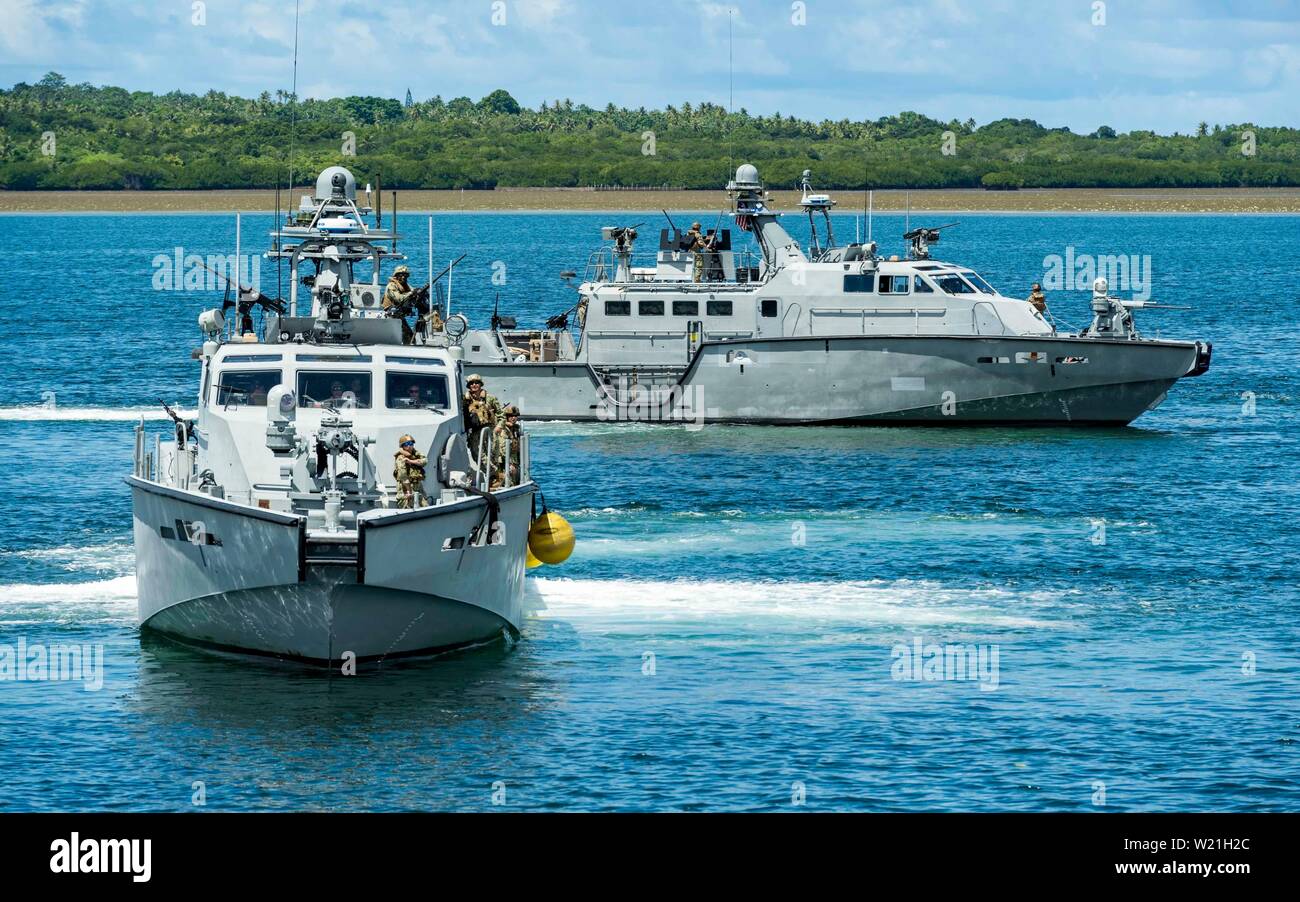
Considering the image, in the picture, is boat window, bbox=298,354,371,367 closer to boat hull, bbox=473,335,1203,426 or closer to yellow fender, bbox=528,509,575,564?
yellow fender, bbox=528,509,575,564

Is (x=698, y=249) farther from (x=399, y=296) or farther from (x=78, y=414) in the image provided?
(x=399, y=296)

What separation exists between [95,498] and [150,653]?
13.7 meters

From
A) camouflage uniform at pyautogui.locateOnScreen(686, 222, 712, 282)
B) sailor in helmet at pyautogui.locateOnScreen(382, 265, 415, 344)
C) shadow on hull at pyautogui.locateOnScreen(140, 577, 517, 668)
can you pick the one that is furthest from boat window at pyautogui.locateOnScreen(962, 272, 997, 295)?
shadow on hull at pyautogui.locateOnScreen(140, 577, 517, 668)

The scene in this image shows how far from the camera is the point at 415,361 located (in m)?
30.7

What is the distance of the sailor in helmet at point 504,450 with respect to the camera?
29.5 metres

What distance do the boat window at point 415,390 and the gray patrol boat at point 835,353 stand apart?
68.2ft

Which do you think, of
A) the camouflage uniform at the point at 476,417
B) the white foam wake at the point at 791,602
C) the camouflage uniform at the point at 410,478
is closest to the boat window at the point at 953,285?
the white foam wake at the point at 791,602

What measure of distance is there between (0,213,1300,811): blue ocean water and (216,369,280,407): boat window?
3619 millimetres

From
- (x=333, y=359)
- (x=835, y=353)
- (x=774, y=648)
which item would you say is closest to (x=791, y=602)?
(x=774, y=648)

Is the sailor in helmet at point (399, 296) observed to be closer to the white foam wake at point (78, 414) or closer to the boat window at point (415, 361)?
the boat window at point (415, 361)

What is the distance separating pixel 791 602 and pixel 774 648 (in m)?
3.22

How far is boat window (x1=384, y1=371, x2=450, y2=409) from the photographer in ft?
99.1
